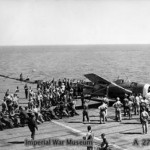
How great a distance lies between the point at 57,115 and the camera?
70.9ft

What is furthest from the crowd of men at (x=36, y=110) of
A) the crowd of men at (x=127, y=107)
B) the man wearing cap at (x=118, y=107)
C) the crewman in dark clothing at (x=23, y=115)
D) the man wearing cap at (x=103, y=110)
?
the man wearing cap at (x=118, y=107)

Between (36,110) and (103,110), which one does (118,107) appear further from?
(36,110)

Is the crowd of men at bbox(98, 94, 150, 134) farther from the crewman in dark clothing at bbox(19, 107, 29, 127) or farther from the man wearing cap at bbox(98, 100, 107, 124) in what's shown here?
the crewman in dark clothing at bbox(19, 107, 29, 127)

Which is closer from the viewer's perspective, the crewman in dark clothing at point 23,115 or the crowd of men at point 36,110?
the crewman in dark clothing at point 23,115

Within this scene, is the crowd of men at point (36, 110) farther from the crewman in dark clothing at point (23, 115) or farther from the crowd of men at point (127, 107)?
the crowd of men at point (127, 107)

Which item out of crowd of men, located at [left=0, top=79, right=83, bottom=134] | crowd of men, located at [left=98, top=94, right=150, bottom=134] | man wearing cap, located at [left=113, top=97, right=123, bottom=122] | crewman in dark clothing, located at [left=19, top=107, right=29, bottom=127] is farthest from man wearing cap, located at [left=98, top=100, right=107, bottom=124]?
crewman in dark clothing, located at [left=19, top=107, right=29, bottom=127]

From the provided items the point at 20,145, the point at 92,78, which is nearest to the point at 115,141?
the point at 20,145

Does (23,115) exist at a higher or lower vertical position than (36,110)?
lower

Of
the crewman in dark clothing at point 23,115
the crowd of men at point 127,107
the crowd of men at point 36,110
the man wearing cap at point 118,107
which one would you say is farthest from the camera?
the man wearing cap at point 118,107

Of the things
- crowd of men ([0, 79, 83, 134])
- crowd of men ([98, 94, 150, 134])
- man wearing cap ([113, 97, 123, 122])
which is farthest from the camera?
man wearing cap ([113, 97, 123, 122])

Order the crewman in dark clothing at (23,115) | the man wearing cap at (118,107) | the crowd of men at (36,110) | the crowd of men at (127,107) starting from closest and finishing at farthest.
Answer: the crewman in dark clothing at (23,115) → the crowd of men at (36,110) → the crowd of men at (127,107) → the man wearing cap at (118,107)

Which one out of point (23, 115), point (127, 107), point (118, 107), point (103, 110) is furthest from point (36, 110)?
point (127, 107)

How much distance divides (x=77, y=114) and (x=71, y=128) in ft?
13.6

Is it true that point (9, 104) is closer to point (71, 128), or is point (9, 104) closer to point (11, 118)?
point (11, 118)
